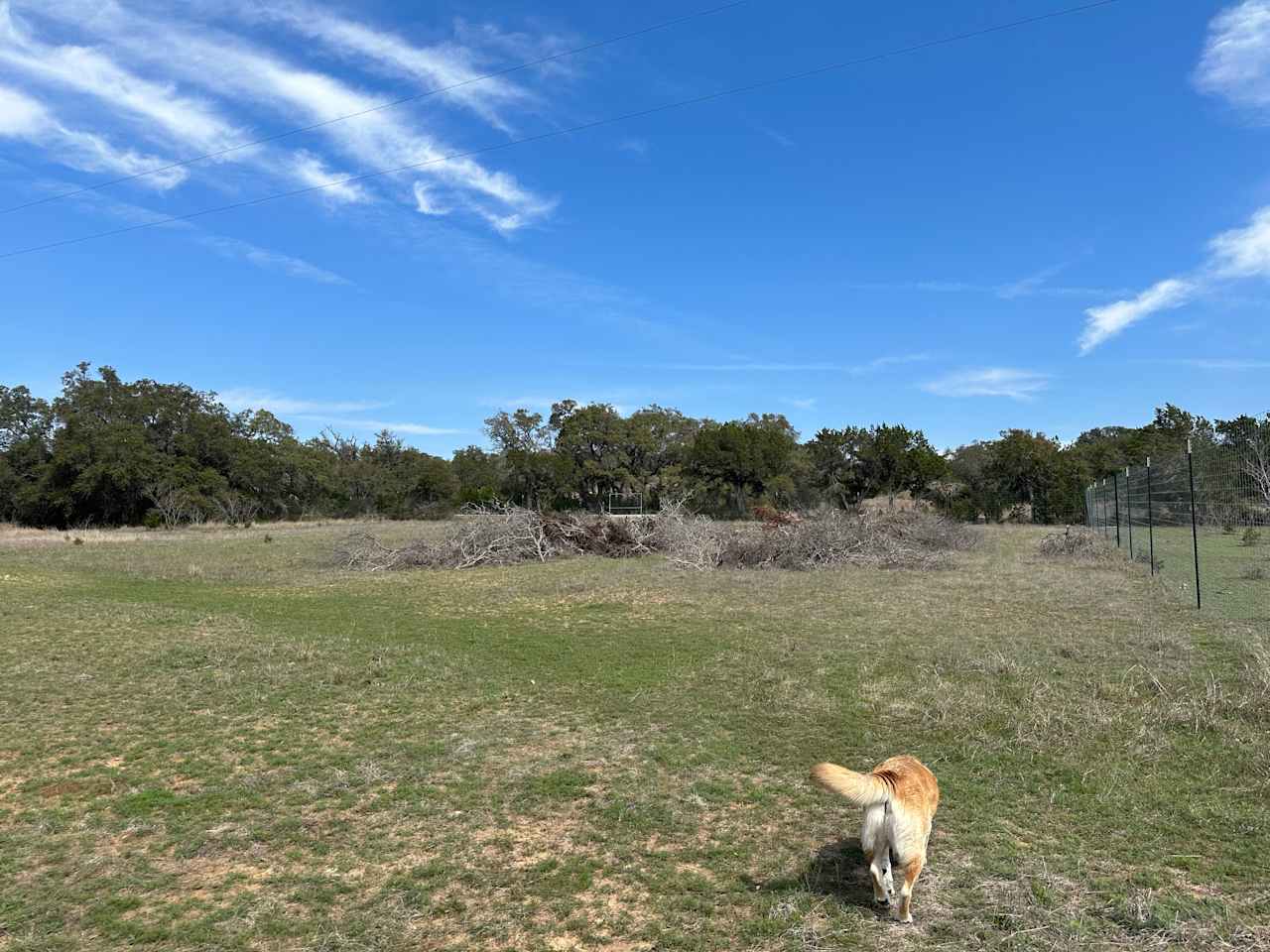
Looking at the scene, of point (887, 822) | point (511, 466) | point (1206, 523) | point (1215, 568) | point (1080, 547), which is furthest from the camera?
point (511, 466)

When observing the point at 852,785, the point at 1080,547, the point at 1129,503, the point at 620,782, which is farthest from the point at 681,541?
the point at 852,785

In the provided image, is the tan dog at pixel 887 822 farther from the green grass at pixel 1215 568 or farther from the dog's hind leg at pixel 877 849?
the green grass at pixel 1215 568

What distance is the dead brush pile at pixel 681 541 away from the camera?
60.7 feet

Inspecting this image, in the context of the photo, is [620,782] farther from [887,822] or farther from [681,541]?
[681,541]

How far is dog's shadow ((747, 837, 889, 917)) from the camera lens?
3270 mm

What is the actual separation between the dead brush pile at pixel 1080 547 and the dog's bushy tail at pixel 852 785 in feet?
56.5

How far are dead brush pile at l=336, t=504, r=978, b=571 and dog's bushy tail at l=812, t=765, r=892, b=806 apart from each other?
15.1m

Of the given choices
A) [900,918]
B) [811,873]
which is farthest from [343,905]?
[900,918]

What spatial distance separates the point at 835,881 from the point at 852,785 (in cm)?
84

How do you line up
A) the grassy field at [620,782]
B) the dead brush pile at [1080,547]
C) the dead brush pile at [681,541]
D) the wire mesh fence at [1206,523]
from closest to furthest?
the grassy field at [620,782], the wire mesh fence at [1206,523], the dead brush pile at [1080,547], the dead brush pile at [681,541]

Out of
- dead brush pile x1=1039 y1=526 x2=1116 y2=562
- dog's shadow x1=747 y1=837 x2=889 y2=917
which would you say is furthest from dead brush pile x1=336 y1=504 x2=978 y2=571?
dog's shadow x1=747 y1=837 x2=889 y2=917

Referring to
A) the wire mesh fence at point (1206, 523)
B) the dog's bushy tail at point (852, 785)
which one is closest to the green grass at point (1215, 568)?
the wire mesh fence at point (1206, 523)

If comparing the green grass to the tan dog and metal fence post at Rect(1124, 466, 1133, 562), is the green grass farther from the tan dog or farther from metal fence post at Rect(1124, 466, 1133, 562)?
the tan dog

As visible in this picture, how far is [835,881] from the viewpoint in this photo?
343 cm
